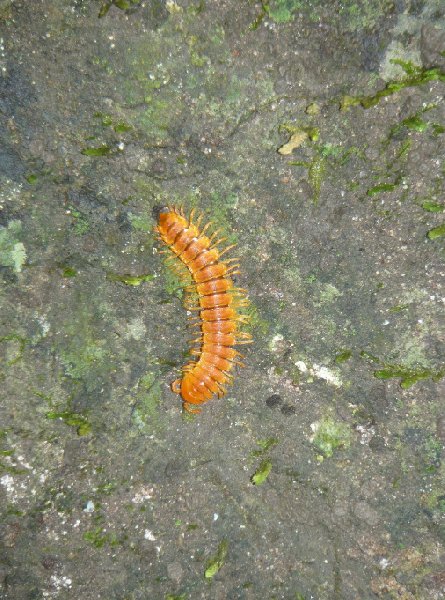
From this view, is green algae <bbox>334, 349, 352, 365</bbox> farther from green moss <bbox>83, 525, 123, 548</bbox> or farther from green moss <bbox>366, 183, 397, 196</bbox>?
green moss <bbox>83, 525, 123, 548</bbox>

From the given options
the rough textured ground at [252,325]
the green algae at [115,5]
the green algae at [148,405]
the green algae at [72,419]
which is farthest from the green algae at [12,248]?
the green algae at [115,5]

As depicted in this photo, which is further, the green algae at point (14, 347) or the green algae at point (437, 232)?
the green algae at point (14, 347)

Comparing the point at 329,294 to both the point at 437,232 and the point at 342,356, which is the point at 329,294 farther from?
the point at 437,232

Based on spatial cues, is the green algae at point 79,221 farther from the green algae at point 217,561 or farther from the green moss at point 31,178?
the green algae at point 217,561

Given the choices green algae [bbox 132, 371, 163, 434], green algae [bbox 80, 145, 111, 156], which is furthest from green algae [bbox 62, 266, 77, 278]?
green algae [bbox 132, 371, 163, 434]

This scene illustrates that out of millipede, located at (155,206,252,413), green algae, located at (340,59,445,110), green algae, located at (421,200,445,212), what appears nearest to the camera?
green algae, located at (340,59,445,110)

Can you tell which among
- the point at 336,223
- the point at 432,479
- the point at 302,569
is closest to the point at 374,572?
the point at 302,569

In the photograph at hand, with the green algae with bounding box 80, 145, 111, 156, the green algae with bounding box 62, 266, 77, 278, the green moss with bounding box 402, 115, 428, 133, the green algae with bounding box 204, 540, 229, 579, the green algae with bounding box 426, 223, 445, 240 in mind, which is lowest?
the green algae with bounding box 204, 540, 229, 579
